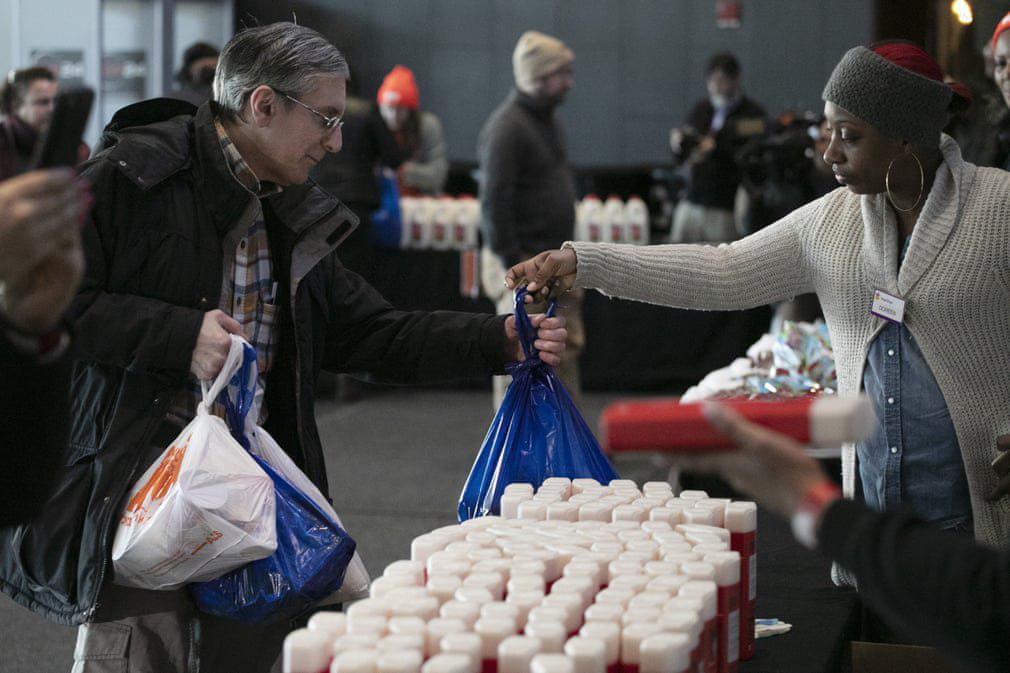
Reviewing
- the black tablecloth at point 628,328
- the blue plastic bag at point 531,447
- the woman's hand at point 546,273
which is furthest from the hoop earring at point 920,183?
the black tablecloth at point 628,328

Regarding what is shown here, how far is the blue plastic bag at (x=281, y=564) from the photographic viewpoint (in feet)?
7.11

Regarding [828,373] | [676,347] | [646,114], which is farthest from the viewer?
[646,114]

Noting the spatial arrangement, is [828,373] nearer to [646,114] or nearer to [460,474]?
[460,474]

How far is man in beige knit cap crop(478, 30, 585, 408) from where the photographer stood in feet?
18.8

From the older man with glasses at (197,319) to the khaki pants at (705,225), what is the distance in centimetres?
556

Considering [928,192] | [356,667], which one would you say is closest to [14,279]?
[356,667]

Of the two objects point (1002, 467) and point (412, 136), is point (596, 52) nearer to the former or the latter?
point (412, 136)

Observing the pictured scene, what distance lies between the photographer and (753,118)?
8.00 metres

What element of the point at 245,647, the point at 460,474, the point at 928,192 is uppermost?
the point at 928,192

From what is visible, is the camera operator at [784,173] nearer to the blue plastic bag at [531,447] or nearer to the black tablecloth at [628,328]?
the black tablecloth at [628,328]

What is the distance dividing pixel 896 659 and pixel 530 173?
12.8 ft

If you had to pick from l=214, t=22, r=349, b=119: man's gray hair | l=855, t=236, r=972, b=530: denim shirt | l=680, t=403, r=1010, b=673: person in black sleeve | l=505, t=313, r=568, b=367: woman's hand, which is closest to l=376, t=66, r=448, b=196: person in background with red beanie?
l=214, t=22, r=349, b=119: man's gray hair

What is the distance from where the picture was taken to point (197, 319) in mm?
2201

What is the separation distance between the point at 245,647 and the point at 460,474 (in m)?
3.68
